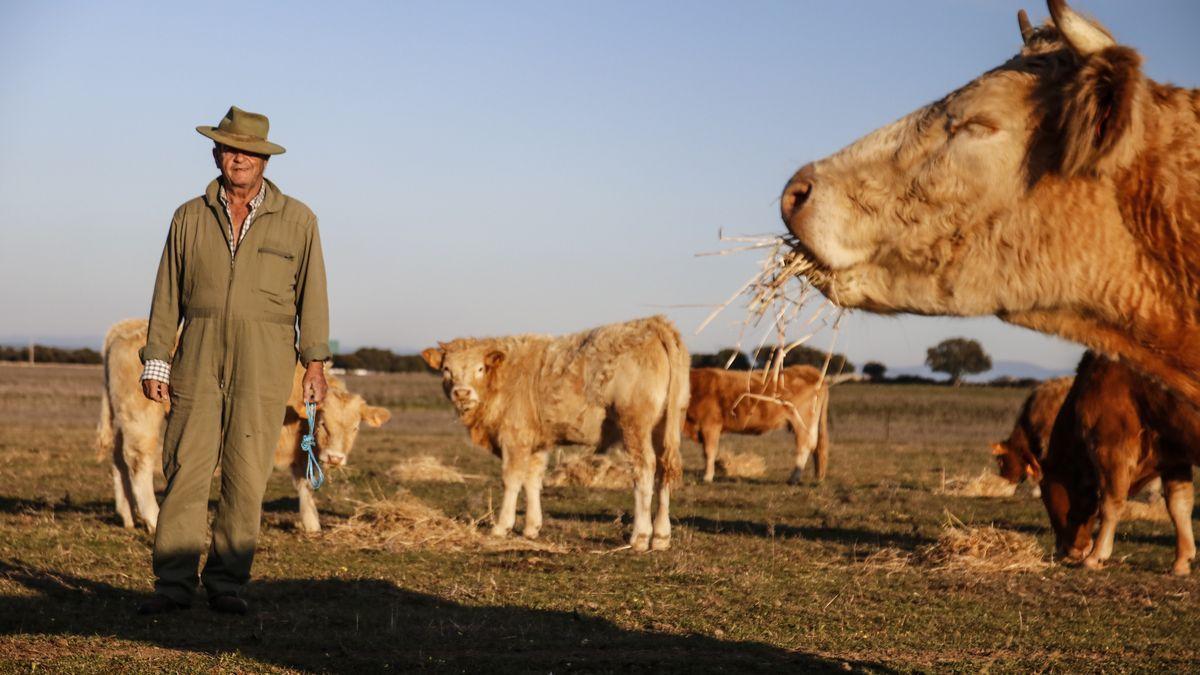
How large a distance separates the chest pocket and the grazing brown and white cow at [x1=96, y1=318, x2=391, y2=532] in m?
5.31

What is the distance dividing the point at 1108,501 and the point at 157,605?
8.41m

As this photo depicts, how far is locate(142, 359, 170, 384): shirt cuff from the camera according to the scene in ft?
22.1

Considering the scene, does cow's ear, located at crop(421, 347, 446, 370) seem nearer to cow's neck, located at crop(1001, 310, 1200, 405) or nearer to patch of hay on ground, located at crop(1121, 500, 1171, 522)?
patch of hay on ground, located at crop(1121, 500, 1171, 522)

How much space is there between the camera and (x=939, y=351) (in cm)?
8681

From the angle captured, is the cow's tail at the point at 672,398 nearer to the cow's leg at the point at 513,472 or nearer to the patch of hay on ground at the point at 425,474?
the cow's leg at the point at 513,472

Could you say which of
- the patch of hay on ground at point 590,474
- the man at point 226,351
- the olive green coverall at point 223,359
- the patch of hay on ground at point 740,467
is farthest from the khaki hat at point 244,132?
the patch of hay on ground at point 740,467

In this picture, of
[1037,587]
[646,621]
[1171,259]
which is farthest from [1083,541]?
[1171,259]

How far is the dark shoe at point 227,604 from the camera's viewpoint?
707cm

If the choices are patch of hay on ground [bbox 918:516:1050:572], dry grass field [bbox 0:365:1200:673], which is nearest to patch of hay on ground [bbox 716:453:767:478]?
dry grass field [bbox 0:365:1200:673]

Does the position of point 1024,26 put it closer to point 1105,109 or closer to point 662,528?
point 1105,109

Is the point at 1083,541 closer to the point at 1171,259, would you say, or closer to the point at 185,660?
the point at 185,660

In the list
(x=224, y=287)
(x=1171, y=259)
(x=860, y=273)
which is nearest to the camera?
(x=1171, y=259)

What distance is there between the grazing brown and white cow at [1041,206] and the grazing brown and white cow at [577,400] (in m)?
8.47

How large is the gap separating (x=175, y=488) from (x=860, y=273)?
513 cm
